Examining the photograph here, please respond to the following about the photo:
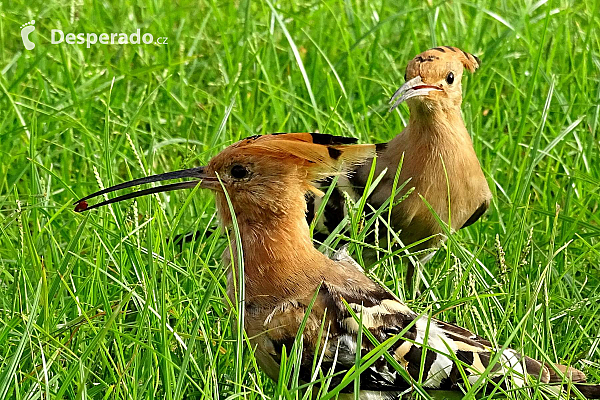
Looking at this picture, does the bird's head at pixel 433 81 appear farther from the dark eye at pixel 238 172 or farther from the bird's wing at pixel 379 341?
the bird's wing at pixel 379 341

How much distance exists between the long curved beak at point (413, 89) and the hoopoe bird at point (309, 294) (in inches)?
27.0

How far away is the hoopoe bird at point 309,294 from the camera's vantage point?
279 cm

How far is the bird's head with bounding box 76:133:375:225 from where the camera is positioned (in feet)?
9.65

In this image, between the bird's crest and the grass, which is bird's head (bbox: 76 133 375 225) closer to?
the grass

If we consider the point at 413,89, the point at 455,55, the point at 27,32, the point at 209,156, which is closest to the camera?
the point at 413,89

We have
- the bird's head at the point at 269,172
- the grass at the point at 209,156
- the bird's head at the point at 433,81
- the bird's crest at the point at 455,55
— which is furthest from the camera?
the bird's crest at the point at 455,55

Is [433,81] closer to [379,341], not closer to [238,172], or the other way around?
[238,172]

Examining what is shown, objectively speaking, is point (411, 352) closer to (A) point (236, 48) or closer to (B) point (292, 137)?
(B) point (292, 137)

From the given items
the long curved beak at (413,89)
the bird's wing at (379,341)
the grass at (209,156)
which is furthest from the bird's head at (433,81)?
the bird's wing at (379,341)

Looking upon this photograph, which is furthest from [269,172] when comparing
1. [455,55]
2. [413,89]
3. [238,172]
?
[455,55]

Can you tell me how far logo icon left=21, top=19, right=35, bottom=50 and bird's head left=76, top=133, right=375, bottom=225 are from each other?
2.25 m

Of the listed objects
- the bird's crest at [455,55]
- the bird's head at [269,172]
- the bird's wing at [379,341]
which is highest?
the bird's crest at [455,55]

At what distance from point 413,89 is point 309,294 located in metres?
1.22

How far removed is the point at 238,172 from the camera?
2975mm
